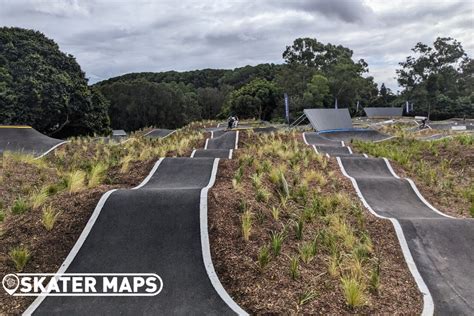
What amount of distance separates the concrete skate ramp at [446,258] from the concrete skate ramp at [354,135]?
17219mm

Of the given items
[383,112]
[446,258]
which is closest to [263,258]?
[446,258]

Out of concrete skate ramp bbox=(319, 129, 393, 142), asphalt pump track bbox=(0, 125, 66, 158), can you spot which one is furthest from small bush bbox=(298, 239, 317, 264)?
concrete skate ramp bbox=(319, 129, 393, 142)

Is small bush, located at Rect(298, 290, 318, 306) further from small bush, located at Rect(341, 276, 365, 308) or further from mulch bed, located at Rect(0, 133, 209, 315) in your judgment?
mulch bed, located at Rect(0, 133, 209, 315)

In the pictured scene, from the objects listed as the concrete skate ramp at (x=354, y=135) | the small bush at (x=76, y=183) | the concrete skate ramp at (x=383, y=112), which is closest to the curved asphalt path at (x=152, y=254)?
the small bush at (x=76, y=183)

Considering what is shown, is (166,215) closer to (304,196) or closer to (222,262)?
(222,262)

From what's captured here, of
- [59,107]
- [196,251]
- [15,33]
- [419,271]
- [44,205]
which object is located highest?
[15,33]

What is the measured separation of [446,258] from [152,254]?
5201 millimetres

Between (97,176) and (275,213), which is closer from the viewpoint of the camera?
(275,213)

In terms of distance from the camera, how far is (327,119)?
29312 mm

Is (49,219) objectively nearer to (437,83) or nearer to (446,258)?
(446,258)

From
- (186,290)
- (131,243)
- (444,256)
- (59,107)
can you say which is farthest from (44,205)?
(59,107)

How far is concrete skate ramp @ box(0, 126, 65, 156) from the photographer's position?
56.5 ft

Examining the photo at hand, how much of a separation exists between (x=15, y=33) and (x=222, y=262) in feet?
107

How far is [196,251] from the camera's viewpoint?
6.25m
